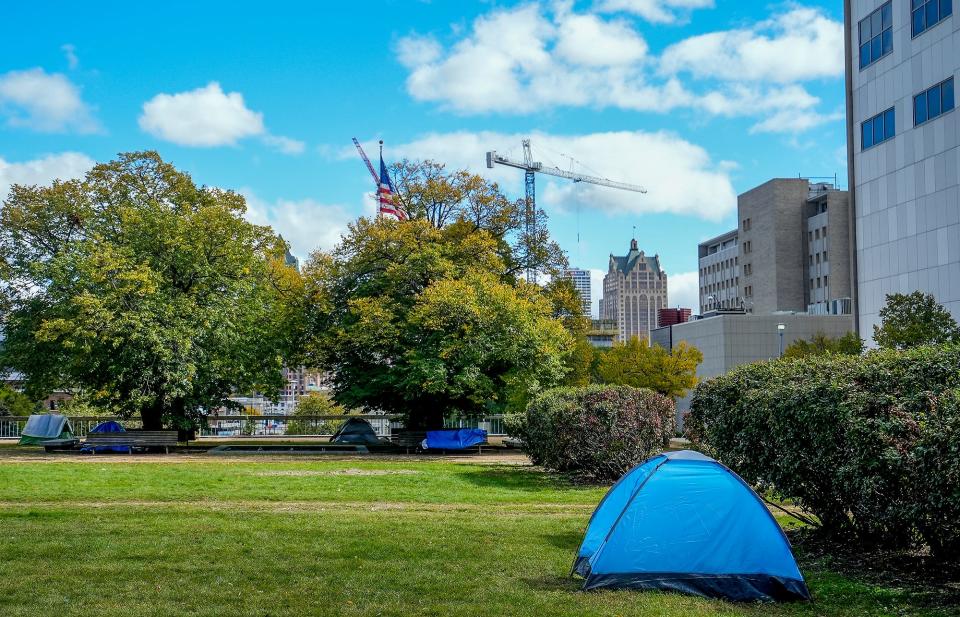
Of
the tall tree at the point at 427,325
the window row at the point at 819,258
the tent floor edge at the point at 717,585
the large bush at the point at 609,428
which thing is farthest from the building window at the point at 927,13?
the window row at the point at 819,258

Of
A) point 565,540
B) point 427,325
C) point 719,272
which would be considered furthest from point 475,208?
point 719,272

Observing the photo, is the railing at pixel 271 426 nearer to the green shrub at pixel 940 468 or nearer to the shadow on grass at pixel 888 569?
the shadow on grass at pixel 888 569

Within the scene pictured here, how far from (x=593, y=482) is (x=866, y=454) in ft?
42.7

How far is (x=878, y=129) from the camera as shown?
1734 inches

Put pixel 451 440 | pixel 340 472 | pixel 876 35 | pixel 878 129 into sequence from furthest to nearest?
pixel 878 129 < pixel 876 35 < pixel 451 440 < pixel 340 472

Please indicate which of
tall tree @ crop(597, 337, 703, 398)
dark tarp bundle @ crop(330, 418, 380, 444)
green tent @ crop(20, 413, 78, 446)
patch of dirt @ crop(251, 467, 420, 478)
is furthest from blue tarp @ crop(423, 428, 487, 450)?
green tent @ crop(20, 413, 78, 446)

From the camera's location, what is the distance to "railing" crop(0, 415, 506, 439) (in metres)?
48.8

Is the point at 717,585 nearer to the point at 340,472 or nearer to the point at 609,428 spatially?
the point at 609,428

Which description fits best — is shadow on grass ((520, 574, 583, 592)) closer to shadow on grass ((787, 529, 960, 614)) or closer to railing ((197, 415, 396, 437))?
shadow on grass ((787, 529, 960, 614))

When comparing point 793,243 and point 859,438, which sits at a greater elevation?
point 793,243

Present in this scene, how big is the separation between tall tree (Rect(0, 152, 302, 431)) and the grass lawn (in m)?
14.7

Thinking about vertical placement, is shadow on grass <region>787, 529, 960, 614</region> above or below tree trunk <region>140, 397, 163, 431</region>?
below

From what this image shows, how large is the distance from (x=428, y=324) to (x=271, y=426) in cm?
2312

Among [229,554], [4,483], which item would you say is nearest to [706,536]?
[229,554]
